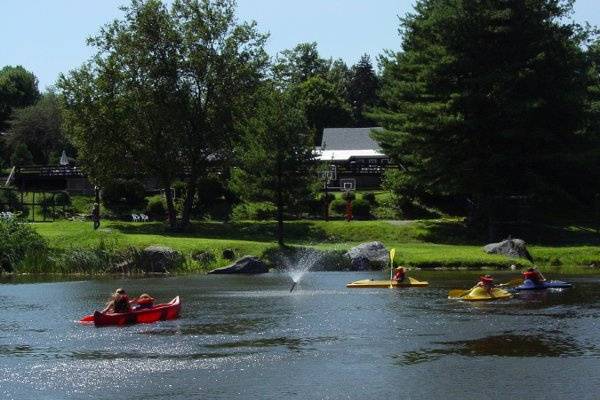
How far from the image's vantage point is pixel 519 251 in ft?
178

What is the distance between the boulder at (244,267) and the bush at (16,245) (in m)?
11.5

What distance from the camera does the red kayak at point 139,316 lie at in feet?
109

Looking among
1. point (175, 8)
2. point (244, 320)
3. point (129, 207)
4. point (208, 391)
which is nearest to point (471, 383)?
point (208, 391)

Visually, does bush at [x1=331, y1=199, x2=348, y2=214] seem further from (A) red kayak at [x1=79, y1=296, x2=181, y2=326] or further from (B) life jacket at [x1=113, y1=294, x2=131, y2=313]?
(B) life jacket at [x1=113, y1=294, x2=131, y2=313]

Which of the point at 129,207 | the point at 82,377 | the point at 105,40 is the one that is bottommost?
the point at 82,377

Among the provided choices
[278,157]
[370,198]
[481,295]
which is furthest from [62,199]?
[481,295]

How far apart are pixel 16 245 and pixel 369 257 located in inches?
851

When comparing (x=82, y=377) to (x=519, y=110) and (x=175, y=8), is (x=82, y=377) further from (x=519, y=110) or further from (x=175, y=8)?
(x=175, y=8)

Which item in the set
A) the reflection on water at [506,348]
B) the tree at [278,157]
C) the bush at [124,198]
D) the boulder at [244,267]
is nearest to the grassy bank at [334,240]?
Answer: the boulder at [244,267]

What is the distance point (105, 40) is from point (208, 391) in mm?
48519

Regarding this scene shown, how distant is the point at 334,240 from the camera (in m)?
62.5

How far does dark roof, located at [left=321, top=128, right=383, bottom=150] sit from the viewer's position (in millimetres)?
109812

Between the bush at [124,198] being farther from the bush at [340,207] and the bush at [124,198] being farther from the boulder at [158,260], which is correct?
A: the boulder at [158,260]

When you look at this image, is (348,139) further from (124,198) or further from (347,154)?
(124,198)
